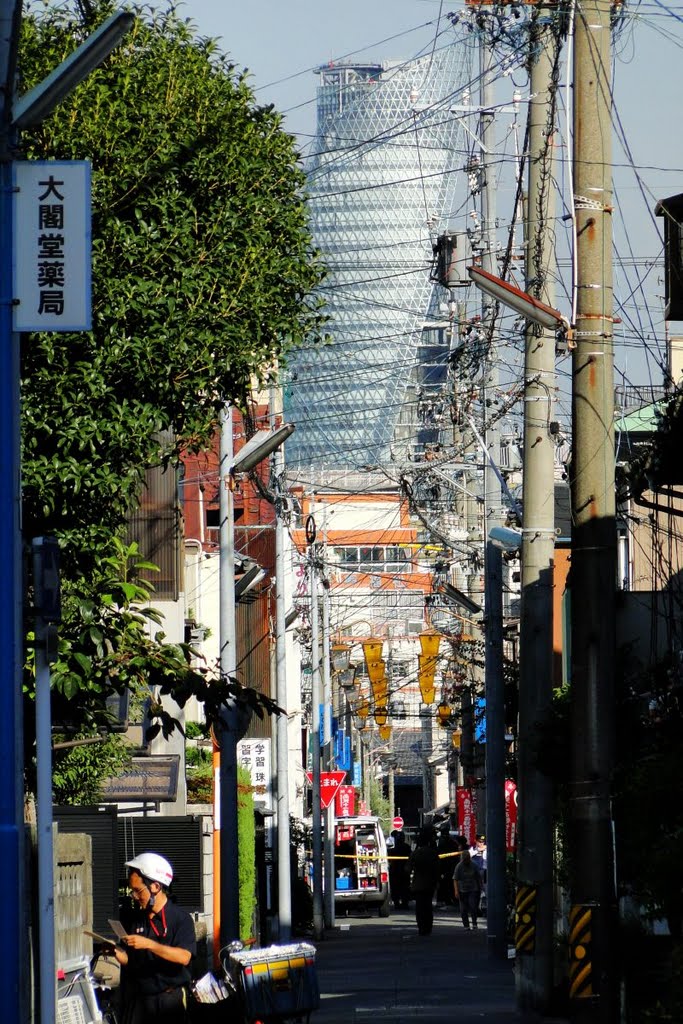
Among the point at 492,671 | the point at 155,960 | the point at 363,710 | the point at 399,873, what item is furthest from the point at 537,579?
the point at 363,710

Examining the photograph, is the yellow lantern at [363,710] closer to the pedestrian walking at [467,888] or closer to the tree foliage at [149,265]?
the pedestrian walking at [467,888]

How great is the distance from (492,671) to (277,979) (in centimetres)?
1585

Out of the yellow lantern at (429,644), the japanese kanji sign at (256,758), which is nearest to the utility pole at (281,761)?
the japanese kanji sign at (256,758)

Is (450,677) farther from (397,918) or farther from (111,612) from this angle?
(111,612)

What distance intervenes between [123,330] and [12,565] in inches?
183

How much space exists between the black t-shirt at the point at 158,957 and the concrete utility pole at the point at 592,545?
2798 millimetres

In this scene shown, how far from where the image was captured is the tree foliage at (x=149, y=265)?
43.6 feet

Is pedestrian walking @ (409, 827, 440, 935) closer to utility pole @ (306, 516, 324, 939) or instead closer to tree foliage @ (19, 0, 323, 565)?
utility pole @ (306, 516, 324, 939)

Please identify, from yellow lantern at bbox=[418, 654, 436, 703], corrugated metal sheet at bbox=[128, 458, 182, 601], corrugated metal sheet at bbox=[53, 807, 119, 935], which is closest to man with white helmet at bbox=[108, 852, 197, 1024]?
corrugated metal sheet at bbox=[53, 807, 119, 935]

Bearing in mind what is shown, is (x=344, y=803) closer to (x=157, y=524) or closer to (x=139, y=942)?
(x=157, y=524)

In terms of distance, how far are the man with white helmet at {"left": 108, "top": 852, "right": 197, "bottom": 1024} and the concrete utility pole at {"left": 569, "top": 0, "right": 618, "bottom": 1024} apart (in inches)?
110

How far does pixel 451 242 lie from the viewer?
2738 cm

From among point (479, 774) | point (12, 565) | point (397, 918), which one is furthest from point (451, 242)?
Answer: point (479, 774)

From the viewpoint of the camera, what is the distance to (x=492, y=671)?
2852 centimetres
